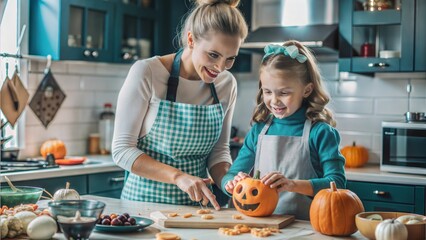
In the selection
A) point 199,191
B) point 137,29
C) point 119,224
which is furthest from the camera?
point 137,29

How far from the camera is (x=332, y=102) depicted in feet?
15.1

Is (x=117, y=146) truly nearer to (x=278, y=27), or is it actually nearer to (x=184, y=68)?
(x=184, y=68)

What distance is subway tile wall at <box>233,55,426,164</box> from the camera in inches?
172

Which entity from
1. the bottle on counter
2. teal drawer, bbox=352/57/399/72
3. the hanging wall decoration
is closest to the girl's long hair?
teal drawer, bbox=352/57/399/72

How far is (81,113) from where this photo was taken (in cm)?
Answer: 463

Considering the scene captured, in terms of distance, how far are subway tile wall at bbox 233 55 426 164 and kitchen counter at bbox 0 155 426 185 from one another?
46 cm

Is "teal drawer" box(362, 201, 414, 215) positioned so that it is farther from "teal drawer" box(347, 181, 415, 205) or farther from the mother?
the mother

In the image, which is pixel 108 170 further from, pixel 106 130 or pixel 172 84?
pixel 172 84

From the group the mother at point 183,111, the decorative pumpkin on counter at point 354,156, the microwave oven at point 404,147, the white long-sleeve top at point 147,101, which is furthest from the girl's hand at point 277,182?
the decorative pumpkin on counter at point 354,156

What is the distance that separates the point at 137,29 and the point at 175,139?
231 centimetres

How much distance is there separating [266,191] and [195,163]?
0.58 metres

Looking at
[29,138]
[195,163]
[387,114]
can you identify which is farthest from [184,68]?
[387,114]

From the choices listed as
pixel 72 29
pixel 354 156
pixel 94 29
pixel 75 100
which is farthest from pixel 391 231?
pixel 75 100

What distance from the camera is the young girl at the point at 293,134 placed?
238 centimetres
